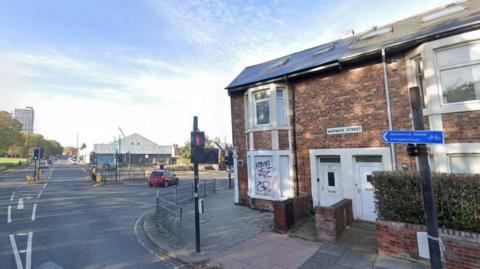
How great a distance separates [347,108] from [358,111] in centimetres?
42

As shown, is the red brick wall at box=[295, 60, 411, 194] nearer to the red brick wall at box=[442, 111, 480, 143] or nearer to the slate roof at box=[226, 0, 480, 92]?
the slate roof at box=[226, 0, 480, 92]

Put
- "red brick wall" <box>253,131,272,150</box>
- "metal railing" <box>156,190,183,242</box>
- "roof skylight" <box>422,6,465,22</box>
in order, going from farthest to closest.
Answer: "red brick wall" <box>253,131,272,150</box> → "roof skylight" <box>422,6,465,22</box> → "metal railing" <box>156,190,183,242</box>

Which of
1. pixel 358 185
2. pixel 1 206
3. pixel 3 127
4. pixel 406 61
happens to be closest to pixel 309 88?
pixel 406 61

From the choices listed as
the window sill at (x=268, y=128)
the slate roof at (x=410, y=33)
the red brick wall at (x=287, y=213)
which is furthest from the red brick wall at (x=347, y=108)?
the red brick wall at (x=287, y=213)

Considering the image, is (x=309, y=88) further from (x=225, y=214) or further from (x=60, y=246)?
(x=60, y=246)

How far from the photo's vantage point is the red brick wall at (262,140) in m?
11.4

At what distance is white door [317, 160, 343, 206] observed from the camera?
32.8 feet

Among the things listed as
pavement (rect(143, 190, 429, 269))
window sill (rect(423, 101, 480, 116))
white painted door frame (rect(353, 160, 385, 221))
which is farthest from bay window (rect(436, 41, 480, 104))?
pavement (rect(143, 190, 429, 269))

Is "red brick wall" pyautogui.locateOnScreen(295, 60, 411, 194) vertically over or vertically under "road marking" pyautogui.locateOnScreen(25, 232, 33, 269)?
over

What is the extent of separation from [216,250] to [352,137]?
634cm

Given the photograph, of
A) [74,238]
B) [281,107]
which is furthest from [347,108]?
[74,238]

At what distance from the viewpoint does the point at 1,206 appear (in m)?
13.2

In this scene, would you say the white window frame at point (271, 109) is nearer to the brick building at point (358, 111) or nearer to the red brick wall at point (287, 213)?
the brick building at point (358, 111)

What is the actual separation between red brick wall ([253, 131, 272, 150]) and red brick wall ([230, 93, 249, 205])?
1.06 metres
